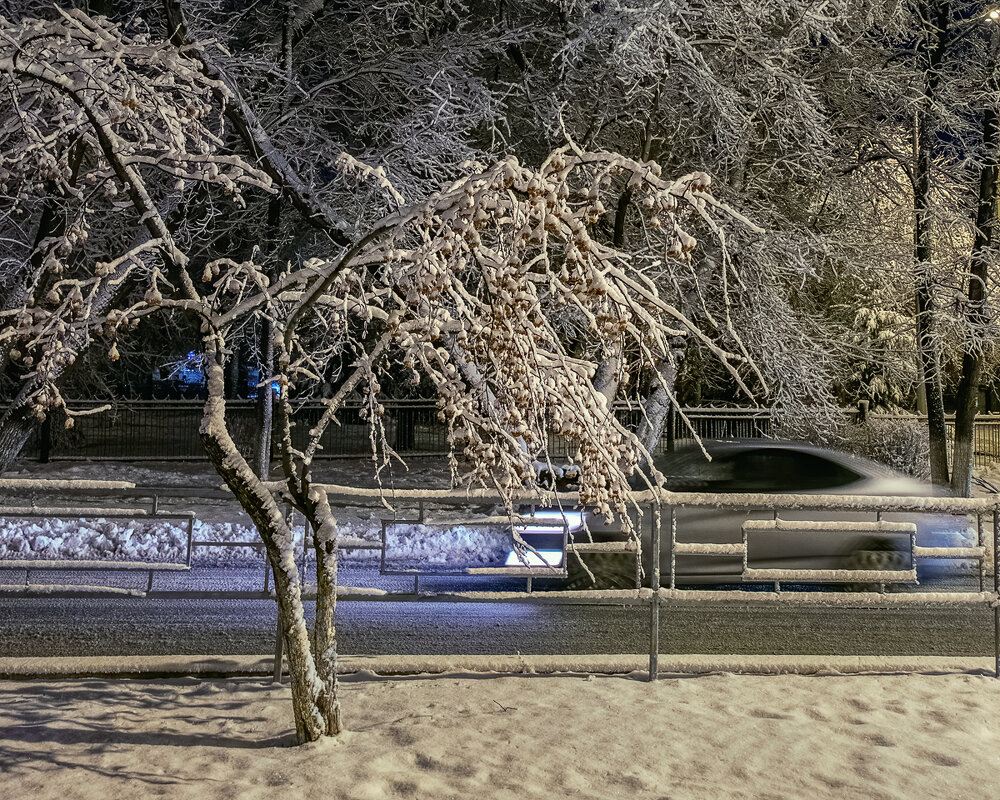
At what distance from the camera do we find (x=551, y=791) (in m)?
4.09

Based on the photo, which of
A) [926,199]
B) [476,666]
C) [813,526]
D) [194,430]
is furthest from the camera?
[194,430]

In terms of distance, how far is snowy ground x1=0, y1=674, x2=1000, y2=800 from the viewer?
4.14 metres

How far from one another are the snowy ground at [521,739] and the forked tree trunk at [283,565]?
7.0 inches

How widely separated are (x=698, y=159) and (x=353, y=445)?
14.7 m

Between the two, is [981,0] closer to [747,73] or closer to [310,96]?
[747,73]

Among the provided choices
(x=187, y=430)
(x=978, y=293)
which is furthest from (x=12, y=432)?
(x=978, y=293)

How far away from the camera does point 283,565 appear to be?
4.73 meters

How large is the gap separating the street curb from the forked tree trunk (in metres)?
1.36

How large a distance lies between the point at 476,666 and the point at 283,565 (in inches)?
77.3

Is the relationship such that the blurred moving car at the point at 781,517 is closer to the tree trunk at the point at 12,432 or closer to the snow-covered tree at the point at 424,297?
the snow-covered tree at the point at 424,297

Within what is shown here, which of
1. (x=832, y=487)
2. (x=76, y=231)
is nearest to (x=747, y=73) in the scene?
(x=832, y=487)

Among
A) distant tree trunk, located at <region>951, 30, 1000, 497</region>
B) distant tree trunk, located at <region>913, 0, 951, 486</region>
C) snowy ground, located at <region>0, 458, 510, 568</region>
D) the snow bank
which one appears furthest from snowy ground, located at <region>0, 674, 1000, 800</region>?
distant tree trunk, located at <region>951, 30, 1000, 497</region>

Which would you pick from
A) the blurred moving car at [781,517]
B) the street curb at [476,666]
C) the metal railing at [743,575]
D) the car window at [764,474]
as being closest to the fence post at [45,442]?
the blurred moving car at [781,517]

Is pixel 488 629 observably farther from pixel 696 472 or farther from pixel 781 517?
pixel 696 472
